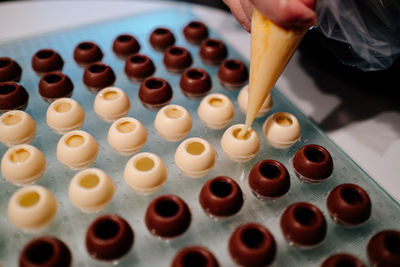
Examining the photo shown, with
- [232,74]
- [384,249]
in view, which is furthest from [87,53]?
[384,249]

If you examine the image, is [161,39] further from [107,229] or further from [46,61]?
[107,229]

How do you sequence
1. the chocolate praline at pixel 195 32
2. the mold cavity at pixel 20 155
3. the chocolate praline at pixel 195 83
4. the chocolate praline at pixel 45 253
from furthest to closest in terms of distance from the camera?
the chocolate praline at pixel 195 32, the chocolate praline at pixel 195 83, the mold cavity at pixel 20 155, the chocolate praline at pixel 45 253

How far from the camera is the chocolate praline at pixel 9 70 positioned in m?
1.29

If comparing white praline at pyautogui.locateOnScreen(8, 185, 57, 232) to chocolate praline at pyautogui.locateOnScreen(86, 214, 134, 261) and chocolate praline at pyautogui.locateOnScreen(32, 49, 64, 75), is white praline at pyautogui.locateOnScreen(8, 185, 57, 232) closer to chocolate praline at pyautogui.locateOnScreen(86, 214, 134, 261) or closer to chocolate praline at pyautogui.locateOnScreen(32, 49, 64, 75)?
chocolate praline at pyautogui.locateOnScreen(86, 214, 134, 261)

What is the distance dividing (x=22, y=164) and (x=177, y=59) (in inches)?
24.9

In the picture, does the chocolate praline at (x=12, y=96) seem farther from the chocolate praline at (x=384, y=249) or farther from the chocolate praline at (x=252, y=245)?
the chocolate praline at (x=384, y=249)

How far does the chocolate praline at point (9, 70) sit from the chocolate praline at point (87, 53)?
203 millimetres

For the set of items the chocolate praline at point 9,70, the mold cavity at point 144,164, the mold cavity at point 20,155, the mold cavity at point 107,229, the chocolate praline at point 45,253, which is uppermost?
the mold cavity at point 144,164

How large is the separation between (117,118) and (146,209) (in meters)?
0.37

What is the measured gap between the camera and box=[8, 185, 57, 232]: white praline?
0.90m

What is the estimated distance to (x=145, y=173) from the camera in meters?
0.99

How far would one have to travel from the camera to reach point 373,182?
103cm

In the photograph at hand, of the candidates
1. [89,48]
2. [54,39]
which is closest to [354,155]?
[89,48]

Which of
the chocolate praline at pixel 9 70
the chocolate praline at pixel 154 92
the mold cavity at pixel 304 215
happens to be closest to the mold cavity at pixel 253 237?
the mold cavity at pixel 304 215
